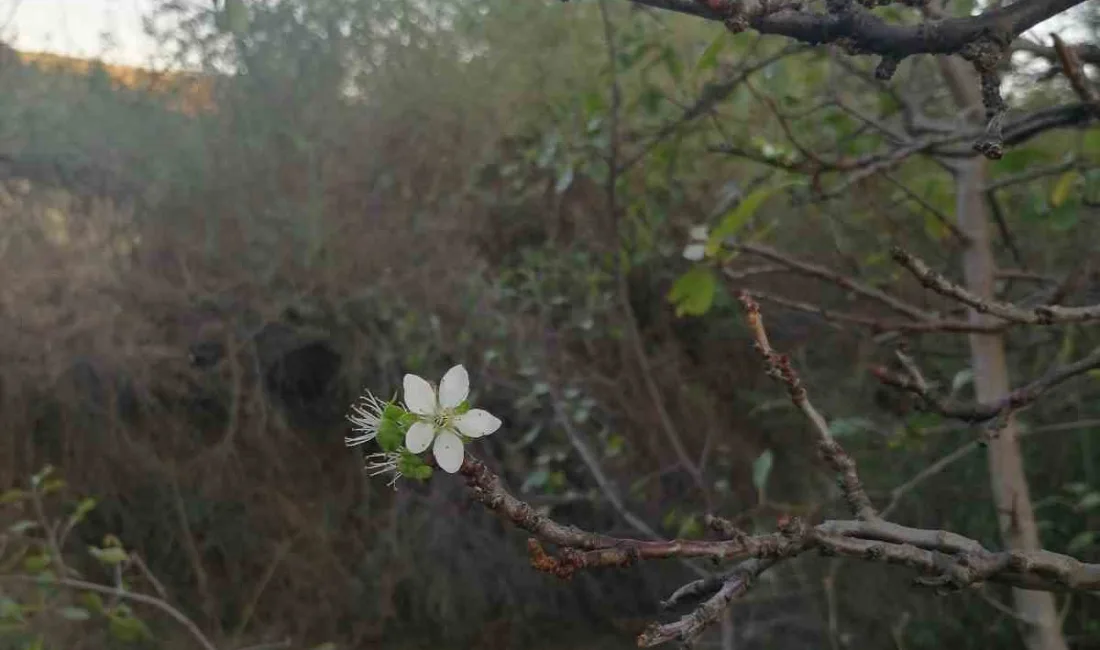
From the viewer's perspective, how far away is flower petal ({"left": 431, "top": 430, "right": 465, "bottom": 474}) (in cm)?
35

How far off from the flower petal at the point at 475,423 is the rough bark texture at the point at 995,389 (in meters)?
0.51

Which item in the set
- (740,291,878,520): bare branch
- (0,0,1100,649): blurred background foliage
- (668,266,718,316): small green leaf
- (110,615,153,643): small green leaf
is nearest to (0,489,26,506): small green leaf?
(0,0,1100,649): blurred background foliage

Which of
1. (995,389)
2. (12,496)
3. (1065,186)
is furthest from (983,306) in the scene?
(12,496)

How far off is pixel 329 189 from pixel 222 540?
74 cm

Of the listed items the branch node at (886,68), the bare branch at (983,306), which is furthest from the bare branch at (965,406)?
the branch node at (886,68)

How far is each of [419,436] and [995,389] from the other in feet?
2.47

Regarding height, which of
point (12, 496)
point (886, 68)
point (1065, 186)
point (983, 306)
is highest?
point (1065, 186)

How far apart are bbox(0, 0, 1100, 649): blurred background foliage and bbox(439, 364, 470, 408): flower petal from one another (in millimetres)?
1095

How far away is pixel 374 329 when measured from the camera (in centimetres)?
→ 172

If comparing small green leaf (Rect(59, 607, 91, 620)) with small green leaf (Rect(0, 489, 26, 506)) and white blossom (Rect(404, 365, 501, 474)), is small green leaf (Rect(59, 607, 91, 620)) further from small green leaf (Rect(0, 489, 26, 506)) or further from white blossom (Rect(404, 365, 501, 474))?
white blossom (Rect(404, 365, 501, 474))

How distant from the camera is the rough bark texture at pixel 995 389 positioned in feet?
2.66

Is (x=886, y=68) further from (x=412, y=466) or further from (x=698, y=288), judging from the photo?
(x=698, y=288)

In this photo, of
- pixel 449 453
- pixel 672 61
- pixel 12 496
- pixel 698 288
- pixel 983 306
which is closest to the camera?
pixel 449 453

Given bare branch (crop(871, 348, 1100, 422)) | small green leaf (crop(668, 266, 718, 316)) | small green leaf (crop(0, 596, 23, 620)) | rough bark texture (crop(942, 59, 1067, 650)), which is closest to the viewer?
bare branch (crop(871, 348, 1100, 422))
